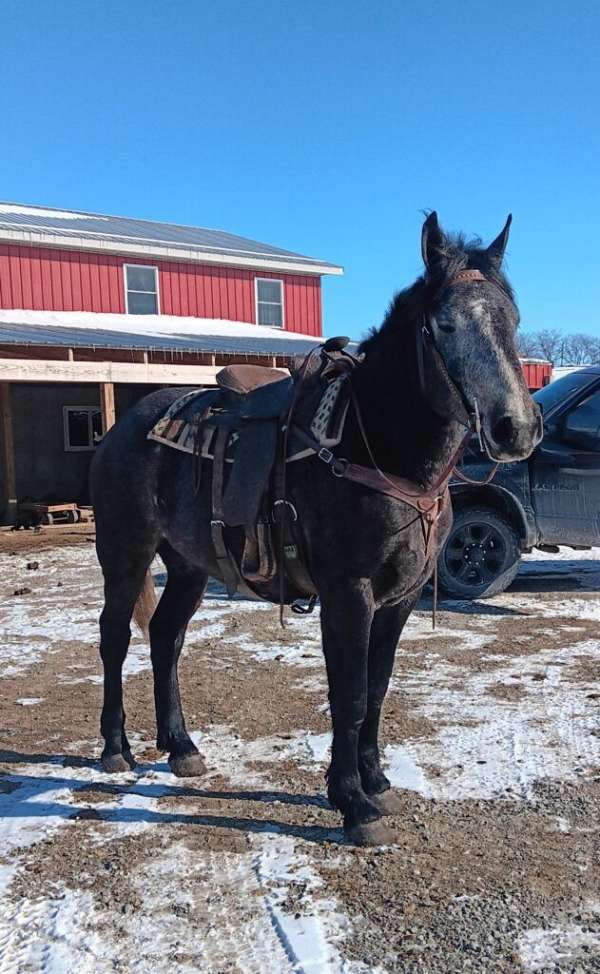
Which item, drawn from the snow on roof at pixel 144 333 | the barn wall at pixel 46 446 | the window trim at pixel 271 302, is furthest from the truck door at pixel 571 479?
the window trim at pixel 271 302

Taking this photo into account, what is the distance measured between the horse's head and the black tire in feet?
15.1

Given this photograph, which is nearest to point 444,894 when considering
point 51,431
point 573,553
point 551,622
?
point 551,622

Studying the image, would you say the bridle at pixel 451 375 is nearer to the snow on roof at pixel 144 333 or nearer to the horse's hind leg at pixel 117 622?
the horse's hind leg at pixel 117 622

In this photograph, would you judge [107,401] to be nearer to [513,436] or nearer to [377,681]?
[377,681]

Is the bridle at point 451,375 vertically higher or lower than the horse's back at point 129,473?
higher

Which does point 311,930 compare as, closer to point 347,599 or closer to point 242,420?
point 347,599

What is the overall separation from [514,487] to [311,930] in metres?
5.26

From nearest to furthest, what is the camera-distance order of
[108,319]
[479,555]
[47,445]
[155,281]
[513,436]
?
1. [513,436]
2. [479,555]
3. [108,319]
4. [47,445]
5. [155,281]

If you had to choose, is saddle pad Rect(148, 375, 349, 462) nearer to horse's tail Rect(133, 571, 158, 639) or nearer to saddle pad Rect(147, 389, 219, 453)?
saddle pad Rect(147, 389, 219, 453)

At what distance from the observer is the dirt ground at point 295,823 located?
2.49 m

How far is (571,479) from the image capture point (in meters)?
7.07

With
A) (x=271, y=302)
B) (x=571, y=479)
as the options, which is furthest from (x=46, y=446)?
(x=571, y=479)

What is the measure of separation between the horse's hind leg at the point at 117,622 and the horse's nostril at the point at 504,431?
86.3 inches

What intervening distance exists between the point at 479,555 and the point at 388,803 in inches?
166
